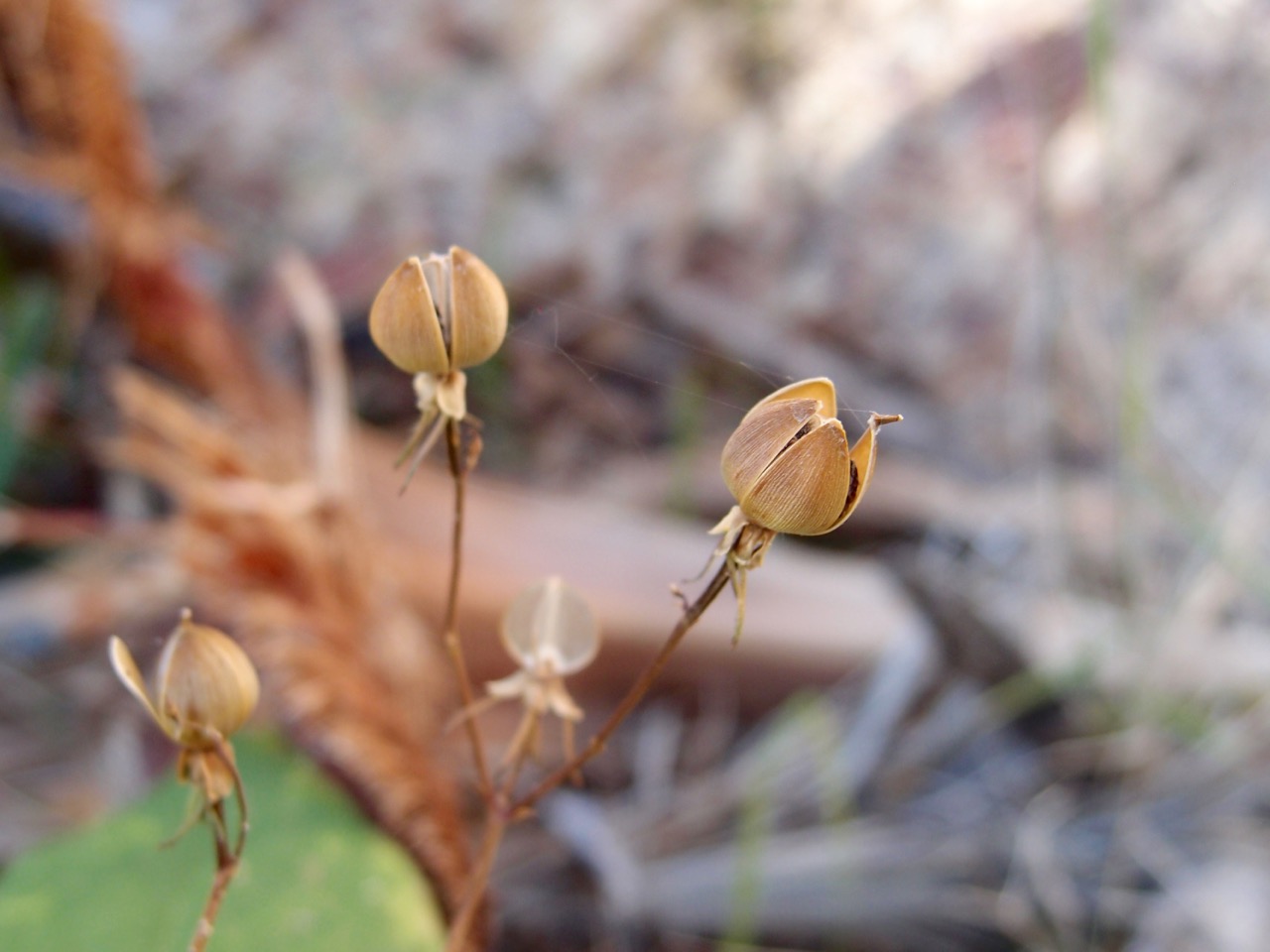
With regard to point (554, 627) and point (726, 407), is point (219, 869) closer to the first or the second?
point (554, 627)

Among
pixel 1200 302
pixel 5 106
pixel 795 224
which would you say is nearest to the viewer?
pixel 5 106

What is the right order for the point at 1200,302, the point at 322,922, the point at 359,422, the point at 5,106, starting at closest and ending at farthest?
the point at 322,922 < the point at 5,106 < the point at 359,422 < the point at 1200,302

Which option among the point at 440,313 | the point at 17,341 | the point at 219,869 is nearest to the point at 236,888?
the point at 219,869

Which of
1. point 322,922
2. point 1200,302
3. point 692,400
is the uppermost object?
point 1200,302

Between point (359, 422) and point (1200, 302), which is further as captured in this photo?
point (1200, 302)

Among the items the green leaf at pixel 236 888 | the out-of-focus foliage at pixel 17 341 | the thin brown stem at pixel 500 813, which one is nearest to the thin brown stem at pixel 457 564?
the thin brown stem at pixel 500 813

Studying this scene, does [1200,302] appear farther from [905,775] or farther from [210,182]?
[210,182]

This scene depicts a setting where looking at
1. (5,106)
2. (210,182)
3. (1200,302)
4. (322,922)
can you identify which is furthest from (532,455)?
(1200,302)

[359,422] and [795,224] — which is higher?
[795,224]
